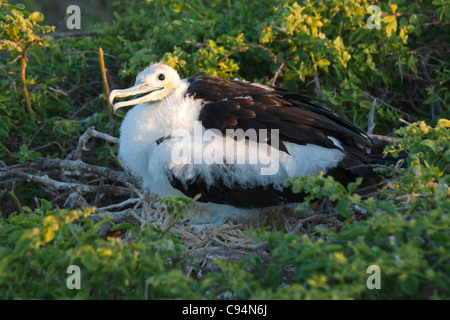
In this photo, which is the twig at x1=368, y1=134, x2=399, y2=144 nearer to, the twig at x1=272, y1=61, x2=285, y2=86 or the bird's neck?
the twig at x1=272, y1=61, x2=285, y2=86

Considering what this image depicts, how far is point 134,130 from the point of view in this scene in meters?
3.63

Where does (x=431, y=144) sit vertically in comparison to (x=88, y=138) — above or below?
below

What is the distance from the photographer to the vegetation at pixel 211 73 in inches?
93.3

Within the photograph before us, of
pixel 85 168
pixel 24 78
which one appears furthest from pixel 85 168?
pixel 24 78

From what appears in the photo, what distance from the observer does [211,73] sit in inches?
162

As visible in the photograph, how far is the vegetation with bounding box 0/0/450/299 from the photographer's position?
7.77 feet

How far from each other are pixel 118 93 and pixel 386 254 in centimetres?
204

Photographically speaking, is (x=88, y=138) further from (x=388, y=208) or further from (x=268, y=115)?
(x=388, y=208)

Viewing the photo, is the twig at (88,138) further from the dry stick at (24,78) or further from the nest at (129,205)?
the dry stick at (24,78)

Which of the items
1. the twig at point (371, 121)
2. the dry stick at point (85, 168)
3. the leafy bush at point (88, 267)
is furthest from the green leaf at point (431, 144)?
the dry stick at point (85, 168)

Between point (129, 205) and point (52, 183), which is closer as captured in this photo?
point (52, 183)

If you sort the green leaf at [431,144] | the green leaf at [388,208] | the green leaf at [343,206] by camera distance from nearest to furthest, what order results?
the green leaf at [388,208], the green leaf at [343,206], the green leaf at [431,144]
